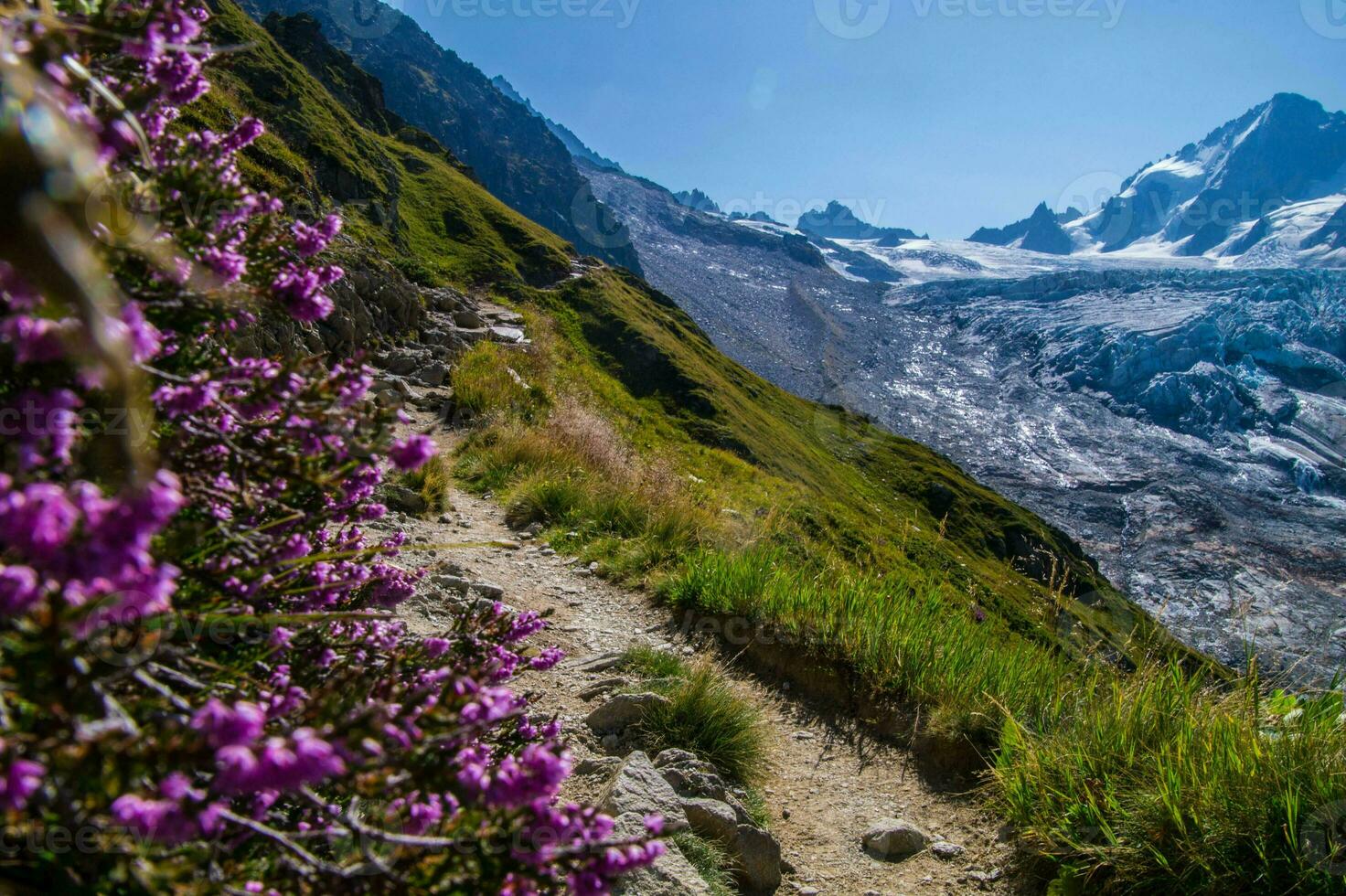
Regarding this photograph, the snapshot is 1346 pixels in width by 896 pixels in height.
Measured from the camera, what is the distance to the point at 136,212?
224 cm

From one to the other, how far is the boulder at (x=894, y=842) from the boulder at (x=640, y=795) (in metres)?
1.44

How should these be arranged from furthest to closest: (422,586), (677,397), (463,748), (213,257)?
(677,397), (422,586), (213,257), (463,748)

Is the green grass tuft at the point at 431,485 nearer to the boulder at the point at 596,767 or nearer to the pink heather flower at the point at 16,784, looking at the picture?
the boulder at the point at 596,767

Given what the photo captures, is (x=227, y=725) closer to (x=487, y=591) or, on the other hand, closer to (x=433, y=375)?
(x=487, y=591)

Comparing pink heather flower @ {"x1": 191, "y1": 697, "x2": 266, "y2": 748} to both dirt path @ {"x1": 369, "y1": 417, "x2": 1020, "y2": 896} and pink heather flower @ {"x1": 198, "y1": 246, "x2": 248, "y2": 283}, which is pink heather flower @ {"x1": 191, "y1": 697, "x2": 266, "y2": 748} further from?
dirt path @ {"x1": 369, "y1": 417, "x2": 1020, "y2": 896}

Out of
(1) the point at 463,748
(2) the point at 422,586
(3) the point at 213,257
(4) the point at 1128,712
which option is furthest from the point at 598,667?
(3) the point at 213,257

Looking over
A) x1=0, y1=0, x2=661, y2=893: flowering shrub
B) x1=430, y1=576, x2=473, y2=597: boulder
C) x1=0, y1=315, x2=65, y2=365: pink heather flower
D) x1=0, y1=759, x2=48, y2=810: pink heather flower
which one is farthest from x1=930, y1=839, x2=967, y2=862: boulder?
x1=0, y1=315, x2=65, y2=365: pink heather flower

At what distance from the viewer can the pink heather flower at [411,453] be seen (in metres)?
2.11

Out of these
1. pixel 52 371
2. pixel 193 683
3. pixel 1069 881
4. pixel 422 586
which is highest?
pixel 52 371

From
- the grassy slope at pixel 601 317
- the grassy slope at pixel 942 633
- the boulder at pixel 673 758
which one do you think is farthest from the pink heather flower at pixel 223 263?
the boulder at pixel 673 758

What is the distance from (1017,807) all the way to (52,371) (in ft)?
17.1

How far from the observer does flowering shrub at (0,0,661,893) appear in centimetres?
124

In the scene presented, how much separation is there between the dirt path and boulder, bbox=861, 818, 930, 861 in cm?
8

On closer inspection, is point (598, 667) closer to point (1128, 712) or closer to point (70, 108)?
point (1128, 712)
